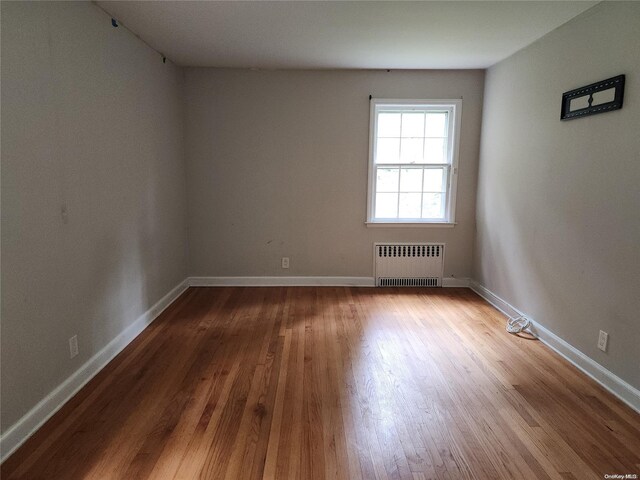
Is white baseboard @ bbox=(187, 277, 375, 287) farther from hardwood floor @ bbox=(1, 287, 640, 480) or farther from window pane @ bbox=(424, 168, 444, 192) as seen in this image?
window pane @ bbox=(424, 168, 444, 192)

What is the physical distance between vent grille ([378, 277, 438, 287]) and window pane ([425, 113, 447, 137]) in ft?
5.64

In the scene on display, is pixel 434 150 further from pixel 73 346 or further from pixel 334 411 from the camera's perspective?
pixel 73 346

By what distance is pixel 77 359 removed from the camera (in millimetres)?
2252

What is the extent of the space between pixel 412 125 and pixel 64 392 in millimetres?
3978

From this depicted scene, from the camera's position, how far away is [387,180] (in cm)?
427

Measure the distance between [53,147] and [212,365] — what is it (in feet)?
5.47

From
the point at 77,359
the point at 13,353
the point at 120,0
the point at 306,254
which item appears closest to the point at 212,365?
the point at 77,359

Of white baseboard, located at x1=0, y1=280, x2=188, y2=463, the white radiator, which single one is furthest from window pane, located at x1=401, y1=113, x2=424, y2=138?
white baseboard, located at x1=0, y1=280, x2=188, y2=463

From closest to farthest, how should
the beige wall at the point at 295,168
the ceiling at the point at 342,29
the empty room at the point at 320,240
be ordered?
1. the empty room at the point at 320,240
2. the ceiling at the point at 342,29
3. the beige wall at the point at 295,168

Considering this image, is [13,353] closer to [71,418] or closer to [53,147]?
[71,418]

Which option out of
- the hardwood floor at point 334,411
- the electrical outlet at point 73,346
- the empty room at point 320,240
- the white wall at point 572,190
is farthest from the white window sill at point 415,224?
the electrical outlet at point 73,346

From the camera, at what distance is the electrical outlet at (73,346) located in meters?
2.18

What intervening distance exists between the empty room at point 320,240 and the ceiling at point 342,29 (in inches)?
1.0

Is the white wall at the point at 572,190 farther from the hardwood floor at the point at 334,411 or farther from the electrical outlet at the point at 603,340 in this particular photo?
the hardwood floor at the point at 334,411
